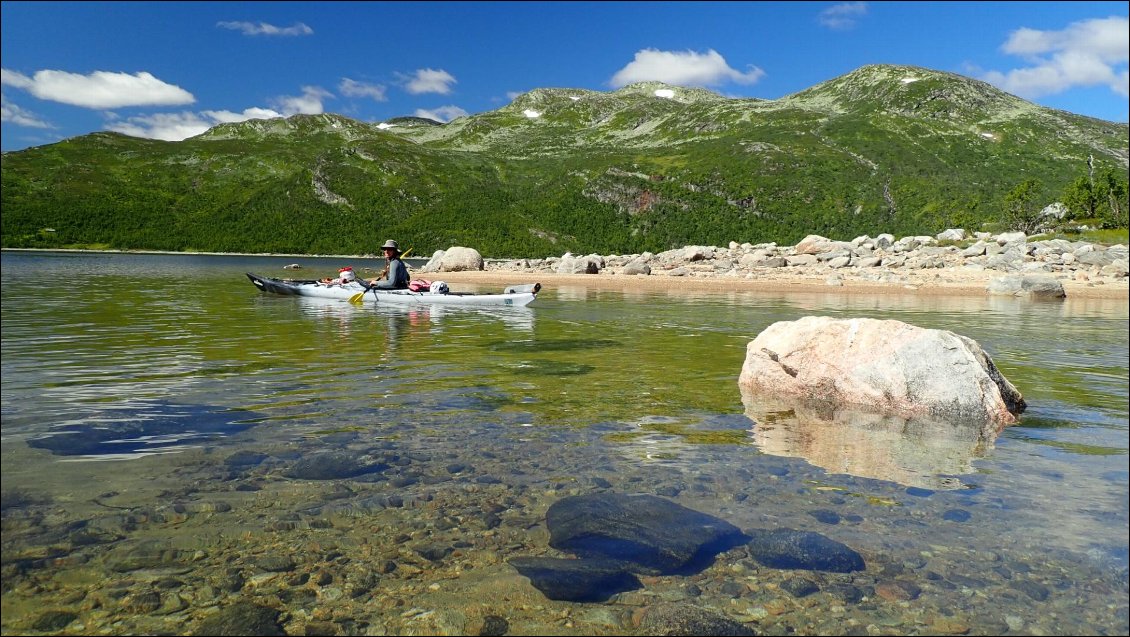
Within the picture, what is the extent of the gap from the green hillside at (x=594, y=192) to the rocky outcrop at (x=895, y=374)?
367 feet

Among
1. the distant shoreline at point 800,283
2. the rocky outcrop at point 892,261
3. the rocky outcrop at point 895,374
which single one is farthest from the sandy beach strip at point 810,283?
the rocky outcrop at point 895,374

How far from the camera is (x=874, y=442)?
9141mm

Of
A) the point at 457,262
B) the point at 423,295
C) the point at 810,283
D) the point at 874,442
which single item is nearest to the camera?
the point at 874,442

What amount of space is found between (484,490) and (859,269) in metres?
51.6

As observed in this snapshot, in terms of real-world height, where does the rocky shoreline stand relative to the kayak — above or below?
above

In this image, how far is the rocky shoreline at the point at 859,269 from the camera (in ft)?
144

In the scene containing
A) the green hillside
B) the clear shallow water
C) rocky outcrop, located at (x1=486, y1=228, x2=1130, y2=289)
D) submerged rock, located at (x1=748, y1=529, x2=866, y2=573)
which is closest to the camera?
the clear shallow water

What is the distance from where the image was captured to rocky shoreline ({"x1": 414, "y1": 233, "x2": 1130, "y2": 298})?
43781 millimetres

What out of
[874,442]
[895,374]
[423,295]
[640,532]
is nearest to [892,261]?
[423,295]

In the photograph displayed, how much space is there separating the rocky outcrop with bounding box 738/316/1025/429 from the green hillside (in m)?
112

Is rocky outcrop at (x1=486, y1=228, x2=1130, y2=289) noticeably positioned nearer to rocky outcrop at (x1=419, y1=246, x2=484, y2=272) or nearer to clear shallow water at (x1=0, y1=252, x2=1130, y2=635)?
rocky outcrop at (x1=419, y1=246, x2=484, y2=272)

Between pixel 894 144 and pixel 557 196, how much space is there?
90675mm

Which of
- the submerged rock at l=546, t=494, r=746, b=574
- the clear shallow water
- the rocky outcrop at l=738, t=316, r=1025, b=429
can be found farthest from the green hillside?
the submerged rock at l=546, t=494, r=746, b=574

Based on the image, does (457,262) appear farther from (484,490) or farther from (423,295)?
(484,490)
